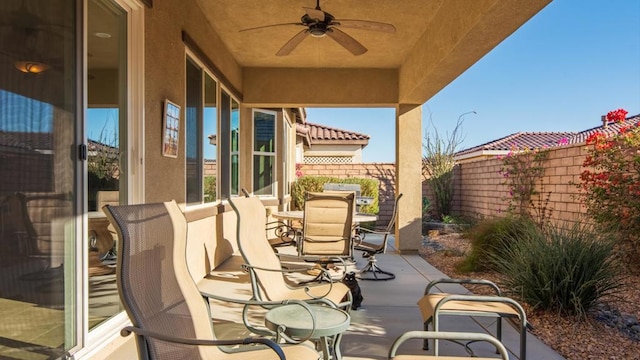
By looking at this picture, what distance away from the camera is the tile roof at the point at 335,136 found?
55.1ft

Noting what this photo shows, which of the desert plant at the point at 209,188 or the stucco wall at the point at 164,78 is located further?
the desert plant at the point at 209,188

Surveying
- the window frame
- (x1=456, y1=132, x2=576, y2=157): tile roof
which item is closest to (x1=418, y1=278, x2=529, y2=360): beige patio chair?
the window frame

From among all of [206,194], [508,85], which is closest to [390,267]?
[206,194]

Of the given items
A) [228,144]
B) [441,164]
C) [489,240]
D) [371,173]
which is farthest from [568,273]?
[371,173]

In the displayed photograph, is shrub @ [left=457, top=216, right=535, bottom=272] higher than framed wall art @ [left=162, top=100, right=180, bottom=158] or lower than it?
lower

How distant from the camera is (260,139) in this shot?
29.5 ft

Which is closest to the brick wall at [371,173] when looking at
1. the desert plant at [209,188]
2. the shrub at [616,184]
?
the desert plant at [209,188]

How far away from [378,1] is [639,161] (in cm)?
335

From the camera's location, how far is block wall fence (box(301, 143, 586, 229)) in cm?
604

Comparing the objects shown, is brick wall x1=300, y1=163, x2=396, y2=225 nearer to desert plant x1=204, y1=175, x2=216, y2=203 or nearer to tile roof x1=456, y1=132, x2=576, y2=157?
tile roof x1=456, y1=132, x2=576, y2=157

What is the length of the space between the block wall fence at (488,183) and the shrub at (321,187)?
1.40 feet

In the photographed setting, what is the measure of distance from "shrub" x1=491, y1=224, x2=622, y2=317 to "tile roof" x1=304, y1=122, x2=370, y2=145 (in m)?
A: 12.9

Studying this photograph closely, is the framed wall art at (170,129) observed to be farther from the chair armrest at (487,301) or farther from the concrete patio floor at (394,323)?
the chair armrest at (487,301)

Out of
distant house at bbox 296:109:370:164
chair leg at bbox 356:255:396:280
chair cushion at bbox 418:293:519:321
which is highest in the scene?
distant house at bbox 296:109:370:164
